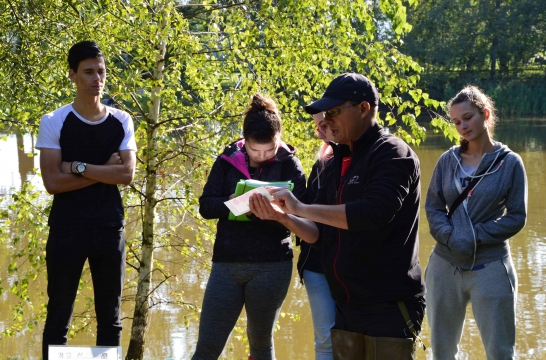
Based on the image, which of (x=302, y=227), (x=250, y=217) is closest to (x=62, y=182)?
(x=250, y=217)

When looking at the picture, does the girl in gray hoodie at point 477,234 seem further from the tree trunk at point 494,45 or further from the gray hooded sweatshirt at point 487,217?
the tree trunk at point 494,45

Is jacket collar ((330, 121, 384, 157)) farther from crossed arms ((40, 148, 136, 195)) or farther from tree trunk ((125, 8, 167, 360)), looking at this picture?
tree trunk ((125, 8, 167, 360))

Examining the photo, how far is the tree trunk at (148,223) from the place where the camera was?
6082 millimetres

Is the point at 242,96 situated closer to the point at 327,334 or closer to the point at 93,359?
the point at 327,334

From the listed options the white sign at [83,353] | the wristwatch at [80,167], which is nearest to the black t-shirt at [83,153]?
the wristwatch at [80,167]

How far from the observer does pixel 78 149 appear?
12.2ft

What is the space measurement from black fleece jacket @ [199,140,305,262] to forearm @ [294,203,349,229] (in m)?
0.83

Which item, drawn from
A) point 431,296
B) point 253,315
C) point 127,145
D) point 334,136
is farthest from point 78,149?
point 431,296

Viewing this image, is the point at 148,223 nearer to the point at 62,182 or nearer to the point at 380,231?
A: the point at 62,182

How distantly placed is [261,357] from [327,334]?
370mm

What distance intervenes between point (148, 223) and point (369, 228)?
3.92 metres

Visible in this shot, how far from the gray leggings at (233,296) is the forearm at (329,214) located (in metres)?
0.92

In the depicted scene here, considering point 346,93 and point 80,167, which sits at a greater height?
point 346,93

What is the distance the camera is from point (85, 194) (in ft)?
12.0
